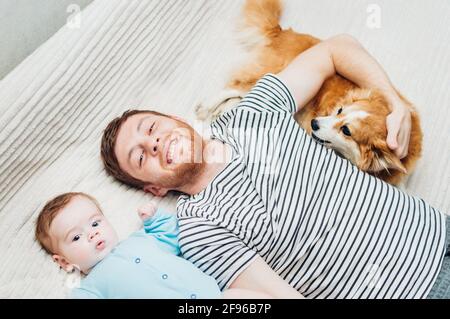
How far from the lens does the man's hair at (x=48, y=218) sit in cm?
118

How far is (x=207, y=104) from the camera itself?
5.05 ft

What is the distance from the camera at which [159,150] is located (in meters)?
1.27

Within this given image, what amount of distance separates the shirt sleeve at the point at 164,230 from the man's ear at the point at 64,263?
0.65 ft

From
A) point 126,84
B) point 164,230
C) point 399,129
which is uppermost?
point 126,84

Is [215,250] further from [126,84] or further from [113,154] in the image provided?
[126,84]

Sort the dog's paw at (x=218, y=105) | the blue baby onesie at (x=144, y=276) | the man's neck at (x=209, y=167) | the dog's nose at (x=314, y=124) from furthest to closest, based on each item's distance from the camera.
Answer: the dog's paw at (x=218, y=105), the dog's nose at (x=314, y=124), the man's neck at (x=209, y=167), the blue baby onesie at (x=144, y=276)

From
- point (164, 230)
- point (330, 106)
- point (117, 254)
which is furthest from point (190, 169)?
point (330, 106)

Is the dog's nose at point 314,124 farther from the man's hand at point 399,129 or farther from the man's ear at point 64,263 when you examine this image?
the man's ear at point 64,263

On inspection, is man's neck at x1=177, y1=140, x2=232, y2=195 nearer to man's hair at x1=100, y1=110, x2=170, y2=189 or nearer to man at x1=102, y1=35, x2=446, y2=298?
man at x1=102, y1=35, x2=446, y2=298

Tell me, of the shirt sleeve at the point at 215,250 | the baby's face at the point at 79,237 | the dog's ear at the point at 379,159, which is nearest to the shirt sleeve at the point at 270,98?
the dog's ear at the point at 379,159

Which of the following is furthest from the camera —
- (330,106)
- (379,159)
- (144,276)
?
(330,106)

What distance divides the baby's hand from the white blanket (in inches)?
2.8

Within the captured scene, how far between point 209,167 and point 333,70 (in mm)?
497

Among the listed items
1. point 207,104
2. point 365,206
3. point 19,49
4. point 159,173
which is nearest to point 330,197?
Answer: point 365,206
